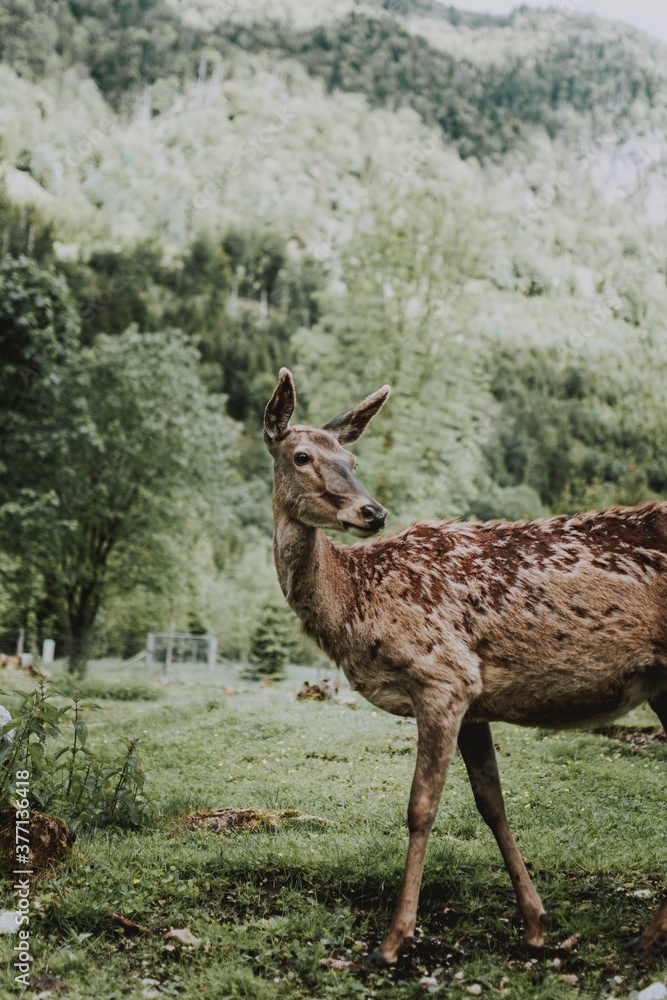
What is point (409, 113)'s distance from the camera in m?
151

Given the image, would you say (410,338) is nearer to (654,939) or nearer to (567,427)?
(654,939)

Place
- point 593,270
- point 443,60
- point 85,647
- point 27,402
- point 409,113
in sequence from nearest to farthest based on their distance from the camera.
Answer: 1. point 27,402
2. point 85,647
3. point 593,270
4. point 409,113
5. point 443,60

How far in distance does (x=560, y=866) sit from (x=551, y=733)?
21.7ft

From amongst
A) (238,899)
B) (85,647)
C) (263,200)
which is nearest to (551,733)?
(238,899)

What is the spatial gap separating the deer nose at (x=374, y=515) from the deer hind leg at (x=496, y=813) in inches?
61.8

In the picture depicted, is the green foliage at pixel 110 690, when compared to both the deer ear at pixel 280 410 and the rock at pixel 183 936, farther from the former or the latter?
the deer ear at pixel 280 410

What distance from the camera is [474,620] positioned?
5.13 m

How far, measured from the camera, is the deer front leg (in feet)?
15.6

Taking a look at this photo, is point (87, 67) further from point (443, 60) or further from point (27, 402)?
point (27, 402)

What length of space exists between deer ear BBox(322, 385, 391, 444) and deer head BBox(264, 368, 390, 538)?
0.44 feet

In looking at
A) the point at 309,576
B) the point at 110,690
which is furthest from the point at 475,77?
the point at 309,576

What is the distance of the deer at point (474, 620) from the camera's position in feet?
16.1

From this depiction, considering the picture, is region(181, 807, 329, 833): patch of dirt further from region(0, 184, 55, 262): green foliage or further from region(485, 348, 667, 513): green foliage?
region(0, 184, 55, 262): green foliage

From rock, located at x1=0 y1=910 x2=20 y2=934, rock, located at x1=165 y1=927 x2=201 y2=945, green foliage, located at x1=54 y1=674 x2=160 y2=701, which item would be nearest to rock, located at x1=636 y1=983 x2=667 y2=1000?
rock, located at x1=165 y1=927 x2=201 y2=945
